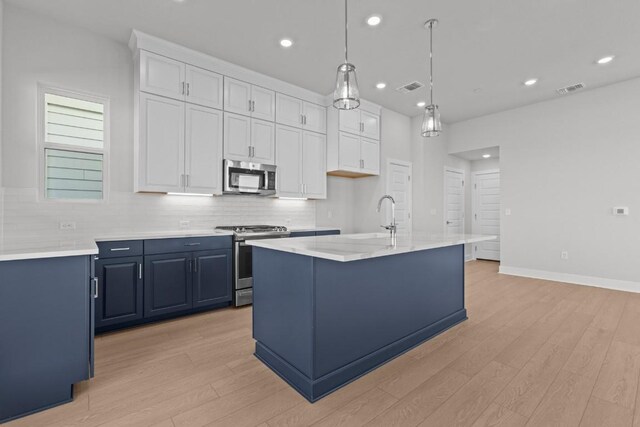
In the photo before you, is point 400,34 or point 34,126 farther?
point 400,34

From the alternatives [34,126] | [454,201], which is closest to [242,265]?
[34,126]

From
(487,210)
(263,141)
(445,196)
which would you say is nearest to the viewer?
(263,141)

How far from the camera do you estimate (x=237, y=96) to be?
3941mm

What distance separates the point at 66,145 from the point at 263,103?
7.43 ft

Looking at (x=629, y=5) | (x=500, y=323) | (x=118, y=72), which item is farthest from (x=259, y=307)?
(x=629, y=5)

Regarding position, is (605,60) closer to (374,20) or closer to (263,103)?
(374,20)

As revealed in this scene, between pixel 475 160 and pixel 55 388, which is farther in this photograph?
pixel 475 160

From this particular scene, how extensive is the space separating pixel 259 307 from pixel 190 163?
2.05 meters

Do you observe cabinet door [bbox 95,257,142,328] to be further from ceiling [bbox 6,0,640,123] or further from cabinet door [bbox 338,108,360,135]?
cabinet door [bbox 338,108,360,135]

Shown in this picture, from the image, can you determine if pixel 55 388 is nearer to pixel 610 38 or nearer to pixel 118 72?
pixel 118 72

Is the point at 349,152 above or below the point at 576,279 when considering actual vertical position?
above

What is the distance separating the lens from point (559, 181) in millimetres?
5055

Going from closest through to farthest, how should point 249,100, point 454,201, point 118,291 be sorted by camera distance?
point 118,291 → point 249,100 → point 454,201

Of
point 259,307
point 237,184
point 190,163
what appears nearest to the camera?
point 259,307
